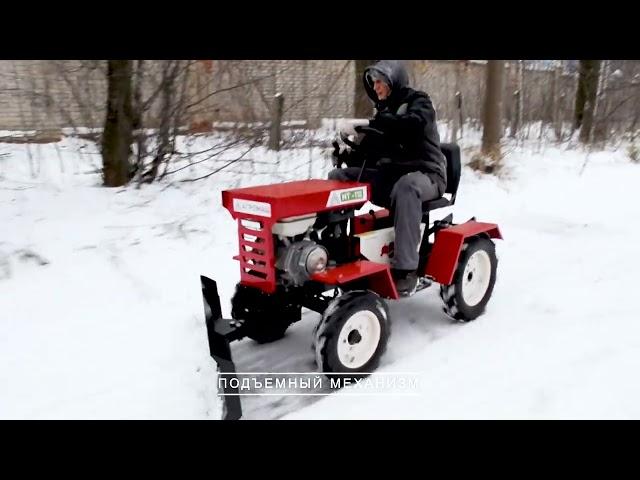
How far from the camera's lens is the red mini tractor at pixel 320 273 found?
3.17 m

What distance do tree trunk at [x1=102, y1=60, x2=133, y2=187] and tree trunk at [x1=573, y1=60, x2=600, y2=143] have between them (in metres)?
12.0

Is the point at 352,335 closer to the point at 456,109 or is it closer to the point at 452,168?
the point at 452,168

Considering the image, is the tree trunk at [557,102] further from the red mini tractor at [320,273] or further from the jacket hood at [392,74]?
the red mini tractor at [320,273]

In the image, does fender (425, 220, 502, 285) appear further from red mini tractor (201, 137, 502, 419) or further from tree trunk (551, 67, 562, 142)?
tree trunk (551, 67, 562, 142)

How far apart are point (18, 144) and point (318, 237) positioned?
527cm

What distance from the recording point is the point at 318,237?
3545 millimetres

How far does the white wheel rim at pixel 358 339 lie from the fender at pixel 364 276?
23cm

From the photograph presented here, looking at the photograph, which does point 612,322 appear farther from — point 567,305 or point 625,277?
point 625,277

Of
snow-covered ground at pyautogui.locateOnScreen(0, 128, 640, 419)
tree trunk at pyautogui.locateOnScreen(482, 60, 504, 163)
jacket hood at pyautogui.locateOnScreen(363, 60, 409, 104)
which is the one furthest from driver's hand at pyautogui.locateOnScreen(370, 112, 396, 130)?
tree trunk at pyautogui.locateOnScreen(482, 60, 504, 163)

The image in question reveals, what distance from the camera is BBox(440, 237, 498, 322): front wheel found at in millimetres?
3979

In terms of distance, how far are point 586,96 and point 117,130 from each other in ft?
42.2

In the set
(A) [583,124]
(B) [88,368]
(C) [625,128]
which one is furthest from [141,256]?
(C) [625,128]

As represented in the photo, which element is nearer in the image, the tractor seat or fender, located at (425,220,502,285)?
fender, located at (425,220,502,285)
